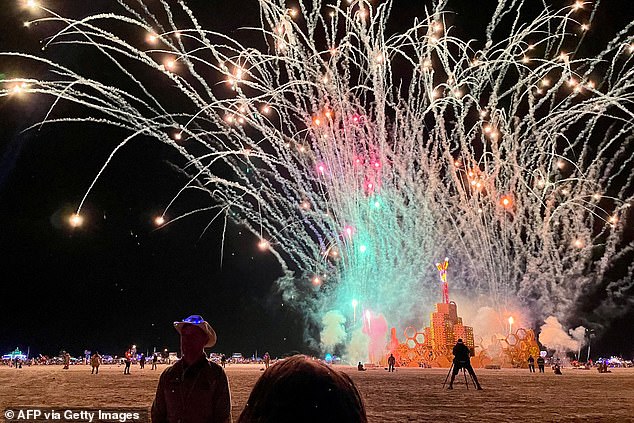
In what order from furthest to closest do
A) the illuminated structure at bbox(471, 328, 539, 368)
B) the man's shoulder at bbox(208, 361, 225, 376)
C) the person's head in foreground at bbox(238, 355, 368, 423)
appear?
1. the illuminated structure at bbox(471, 328, 539, 368)
2. the man's shoulder at bbox(208, 361, 225, 376)
3. the person's head in foreground at bbox(238, 355, 368, 423)

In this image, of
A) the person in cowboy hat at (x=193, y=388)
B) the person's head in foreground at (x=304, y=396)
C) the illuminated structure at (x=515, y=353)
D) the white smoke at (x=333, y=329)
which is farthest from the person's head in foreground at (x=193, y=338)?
the white smoke at (x=333, y=329)

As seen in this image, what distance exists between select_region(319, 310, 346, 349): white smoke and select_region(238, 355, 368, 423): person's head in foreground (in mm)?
55796

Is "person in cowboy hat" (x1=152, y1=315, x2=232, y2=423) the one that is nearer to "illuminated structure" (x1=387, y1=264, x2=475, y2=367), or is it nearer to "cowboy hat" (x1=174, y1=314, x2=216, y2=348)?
"cowboy hat" (x1=174, y1=314, x2=216, y2=348)

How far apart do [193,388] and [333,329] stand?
178ft

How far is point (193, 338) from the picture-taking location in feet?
12.8

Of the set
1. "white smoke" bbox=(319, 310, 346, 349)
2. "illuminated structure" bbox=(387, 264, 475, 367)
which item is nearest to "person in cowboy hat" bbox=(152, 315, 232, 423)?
"illuminated structure" bbox=(387, 264, 475, 367)

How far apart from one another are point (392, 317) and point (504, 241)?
18.8 metres

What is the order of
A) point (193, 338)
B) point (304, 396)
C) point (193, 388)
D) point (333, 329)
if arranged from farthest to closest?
point (333, 329)
point (193, 338)
point (193, 388)
point (304, 396)

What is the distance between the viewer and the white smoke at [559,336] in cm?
4822

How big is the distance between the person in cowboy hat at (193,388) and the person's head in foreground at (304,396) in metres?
2.67

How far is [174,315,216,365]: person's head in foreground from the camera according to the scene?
12.7 ft

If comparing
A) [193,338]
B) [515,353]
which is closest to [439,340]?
[515,353]

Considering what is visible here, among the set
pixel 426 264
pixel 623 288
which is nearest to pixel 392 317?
pixel 426 264

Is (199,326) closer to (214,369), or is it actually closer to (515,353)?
(214,369)
